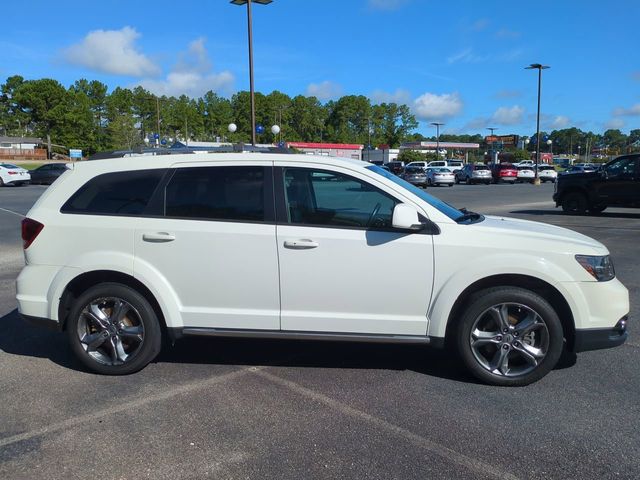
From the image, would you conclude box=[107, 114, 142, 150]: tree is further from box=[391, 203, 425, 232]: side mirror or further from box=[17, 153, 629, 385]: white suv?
box=[391, 203, 425, 232]: side mirror

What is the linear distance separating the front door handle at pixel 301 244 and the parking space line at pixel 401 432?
1.04m

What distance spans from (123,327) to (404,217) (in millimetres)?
2358

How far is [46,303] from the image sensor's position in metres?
4.55

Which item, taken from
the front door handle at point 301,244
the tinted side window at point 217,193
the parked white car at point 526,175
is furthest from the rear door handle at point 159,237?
the parked white car at point 526,175

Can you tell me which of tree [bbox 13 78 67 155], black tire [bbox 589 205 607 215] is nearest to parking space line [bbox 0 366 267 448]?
black tire [bbox 589 205 607 215]

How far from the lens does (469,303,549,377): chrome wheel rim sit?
13.7 ft

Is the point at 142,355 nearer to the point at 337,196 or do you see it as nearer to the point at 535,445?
the point at 337,196

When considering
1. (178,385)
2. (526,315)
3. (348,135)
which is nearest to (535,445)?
(526,315)

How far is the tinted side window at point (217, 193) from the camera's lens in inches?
174

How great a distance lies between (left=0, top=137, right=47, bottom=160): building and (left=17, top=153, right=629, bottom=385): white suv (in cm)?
8560

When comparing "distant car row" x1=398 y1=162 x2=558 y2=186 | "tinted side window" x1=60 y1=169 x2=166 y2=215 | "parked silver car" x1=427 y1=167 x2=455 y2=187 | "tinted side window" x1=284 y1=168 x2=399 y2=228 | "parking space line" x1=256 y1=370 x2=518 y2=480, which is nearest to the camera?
"parking space line" x1=256 y1=370 x2=518 y2=480

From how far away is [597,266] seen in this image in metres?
4.20

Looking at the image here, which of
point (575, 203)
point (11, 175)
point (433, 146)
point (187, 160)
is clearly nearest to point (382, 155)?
point (433, 146)

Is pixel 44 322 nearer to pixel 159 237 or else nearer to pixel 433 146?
pixel 159 237
